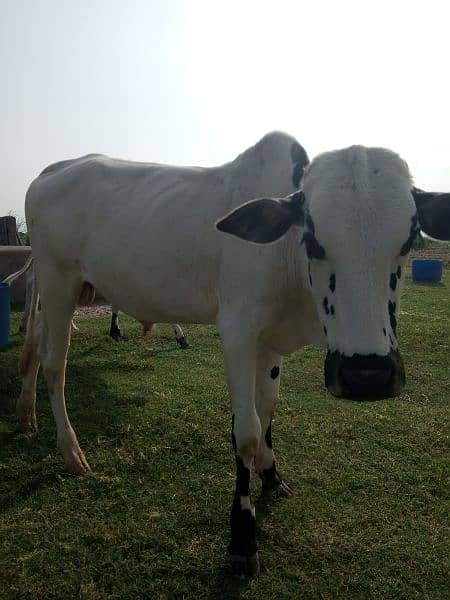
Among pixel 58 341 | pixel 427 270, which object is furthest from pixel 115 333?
pixel 427 270

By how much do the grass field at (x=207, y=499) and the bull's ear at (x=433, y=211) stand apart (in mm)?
1955

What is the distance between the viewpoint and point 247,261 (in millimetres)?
2939

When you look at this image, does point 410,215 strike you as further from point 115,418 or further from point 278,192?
point 115,418

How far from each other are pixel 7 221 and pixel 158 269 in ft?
45.8

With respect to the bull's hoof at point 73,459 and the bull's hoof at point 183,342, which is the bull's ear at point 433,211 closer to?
the bull's hoof at point 73,459

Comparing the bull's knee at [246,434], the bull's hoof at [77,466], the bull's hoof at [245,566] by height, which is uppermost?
the bull's knee at [246,434]

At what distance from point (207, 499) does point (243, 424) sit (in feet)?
2.96

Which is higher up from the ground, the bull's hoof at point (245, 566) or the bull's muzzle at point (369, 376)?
the bull's muzzle at point (369, 376)

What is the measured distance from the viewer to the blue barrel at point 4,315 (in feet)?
23.4

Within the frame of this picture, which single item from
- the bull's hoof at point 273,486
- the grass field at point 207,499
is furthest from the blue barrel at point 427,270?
the bull's hoof at point 273,486

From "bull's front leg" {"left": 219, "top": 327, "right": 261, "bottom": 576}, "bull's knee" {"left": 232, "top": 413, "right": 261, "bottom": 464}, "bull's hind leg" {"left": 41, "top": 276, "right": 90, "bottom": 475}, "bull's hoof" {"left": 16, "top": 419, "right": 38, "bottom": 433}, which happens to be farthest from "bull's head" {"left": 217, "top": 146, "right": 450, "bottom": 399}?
"bull's hoof" {"left": 16, "top": 419, "right": 38, "bottom": 433}

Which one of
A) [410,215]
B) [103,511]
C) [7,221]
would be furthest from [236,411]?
[7,221]

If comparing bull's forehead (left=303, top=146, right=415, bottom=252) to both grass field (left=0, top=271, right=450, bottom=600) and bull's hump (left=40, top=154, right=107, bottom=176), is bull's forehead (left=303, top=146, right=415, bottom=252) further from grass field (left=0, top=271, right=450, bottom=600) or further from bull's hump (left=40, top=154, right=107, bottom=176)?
bull's hump (left=40, top=154, right=107, bottom=176)

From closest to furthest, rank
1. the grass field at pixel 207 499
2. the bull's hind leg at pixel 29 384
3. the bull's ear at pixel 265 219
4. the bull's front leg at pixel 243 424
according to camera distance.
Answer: the bull's ear at pixel 265 219 → the grass field at pixel 207 499 → the bull's front leg at pixel 243 424 → the bull's hind leg at pixel 29 384
